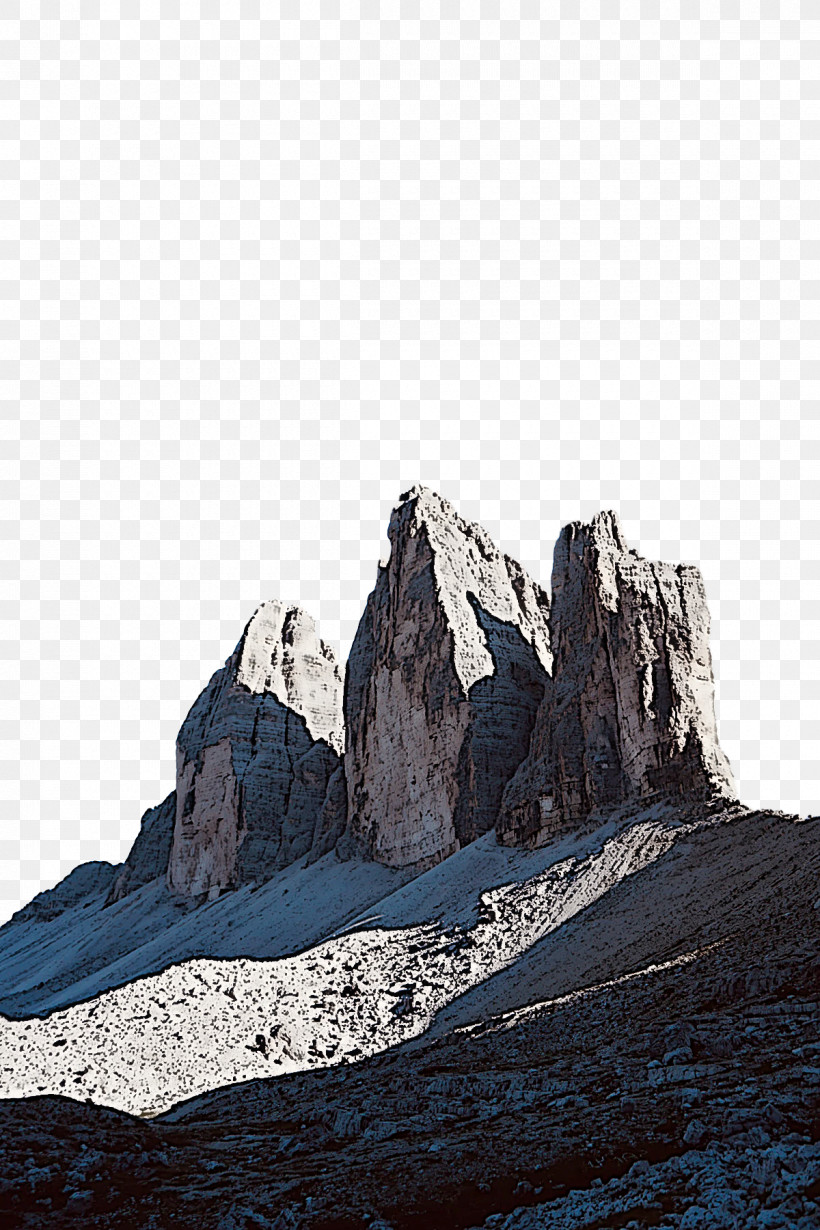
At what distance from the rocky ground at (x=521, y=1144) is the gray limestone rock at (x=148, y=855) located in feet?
184

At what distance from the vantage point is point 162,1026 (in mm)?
24500

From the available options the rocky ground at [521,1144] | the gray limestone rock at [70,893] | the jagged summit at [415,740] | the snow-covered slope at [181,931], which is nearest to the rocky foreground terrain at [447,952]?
the rocky ground at [521,1144]

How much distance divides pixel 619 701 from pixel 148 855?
4587 centimetres

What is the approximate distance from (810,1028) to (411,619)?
129 feet

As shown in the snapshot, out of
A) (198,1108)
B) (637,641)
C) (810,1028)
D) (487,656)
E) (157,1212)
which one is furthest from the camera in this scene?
(487,656)

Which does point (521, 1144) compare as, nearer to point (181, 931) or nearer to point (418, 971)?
point (418, 971)

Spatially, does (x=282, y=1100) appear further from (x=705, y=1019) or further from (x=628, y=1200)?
(x=628, y=1200)

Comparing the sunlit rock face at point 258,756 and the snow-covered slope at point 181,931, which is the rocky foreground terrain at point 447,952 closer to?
the sunlit rock face at point 258,756

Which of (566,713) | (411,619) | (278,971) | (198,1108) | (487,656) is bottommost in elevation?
(198,1108)

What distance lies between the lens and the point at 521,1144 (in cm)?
873

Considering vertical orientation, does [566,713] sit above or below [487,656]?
below

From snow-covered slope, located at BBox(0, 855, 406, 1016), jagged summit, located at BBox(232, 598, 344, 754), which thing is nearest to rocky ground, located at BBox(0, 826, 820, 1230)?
snow-covered slope, located at BBox(0, 855, 406, 1016)

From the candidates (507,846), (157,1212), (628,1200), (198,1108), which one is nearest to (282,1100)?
(198,1108)

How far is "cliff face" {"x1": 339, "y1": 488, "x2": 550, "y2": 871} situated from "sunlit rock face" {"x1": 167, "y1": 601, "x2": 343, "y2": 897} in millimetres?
8242
